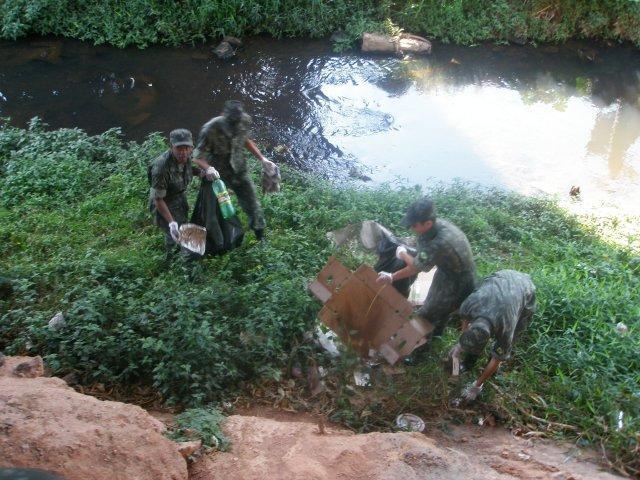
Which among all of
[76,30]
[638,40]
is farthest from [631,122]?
[76,30]

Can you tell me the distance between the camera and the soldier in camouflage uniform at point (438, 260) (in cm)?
475

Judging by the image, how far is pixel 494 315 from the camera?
4.59 metres

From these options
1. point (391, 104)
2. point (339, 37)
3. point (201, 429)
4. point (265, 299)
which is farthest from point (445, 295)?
point (339, 37)

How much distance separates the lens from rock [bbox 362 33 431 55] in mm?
12672

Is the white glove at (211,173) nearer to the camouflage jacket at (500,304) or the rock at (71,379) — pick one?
the rock at (71,379)

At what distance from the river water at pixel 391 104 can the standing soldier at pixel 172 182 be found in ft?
12.5

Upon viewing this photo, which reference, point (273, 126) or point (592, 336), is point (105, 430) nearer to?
point (592, 336)

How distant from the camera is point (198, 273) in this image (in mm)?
5910

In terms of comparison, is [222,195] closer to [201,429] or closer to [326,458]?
[201,429]

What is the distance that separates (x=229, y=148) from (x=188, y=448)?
316 cm

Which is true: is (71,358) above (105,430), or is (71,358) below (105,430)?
below

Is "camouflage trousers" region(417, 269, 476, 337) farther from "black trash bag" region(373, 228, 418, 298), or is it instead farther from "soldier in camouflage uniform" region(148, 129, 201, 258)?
"soldier in camouflage uniform" region(148, 129, 201, 258)

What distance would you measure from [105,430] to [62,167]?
5.76m

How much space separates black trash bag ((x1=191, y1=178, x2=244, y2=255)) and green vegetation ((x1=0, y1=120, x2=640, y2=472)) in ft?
0.62
